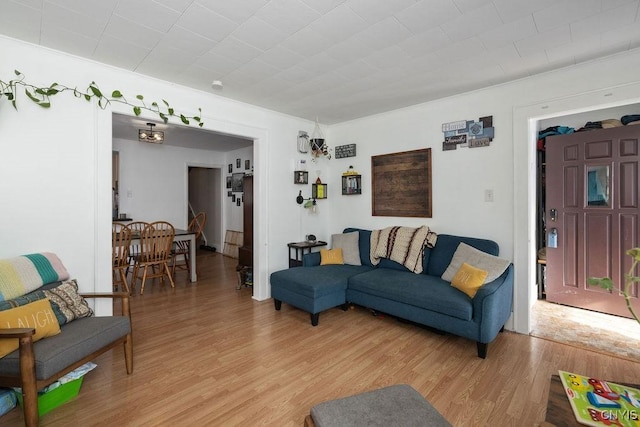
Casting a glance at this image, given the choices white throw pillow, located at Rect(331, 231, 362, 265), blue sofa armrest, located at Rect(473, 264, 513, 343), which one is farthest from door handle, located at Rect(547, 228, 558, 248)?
white throw pillow, located at Rect(331, 231, 362, 265)

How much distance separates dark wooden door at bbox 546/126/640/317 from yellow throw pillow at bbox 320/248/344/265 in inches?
100

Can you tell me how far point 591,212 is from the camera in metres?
3.36

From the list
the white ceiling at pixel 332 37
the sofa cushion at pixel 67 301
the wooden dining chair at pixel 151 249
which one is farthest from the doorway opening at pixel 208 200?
the sofa cushion at pixel 67 301

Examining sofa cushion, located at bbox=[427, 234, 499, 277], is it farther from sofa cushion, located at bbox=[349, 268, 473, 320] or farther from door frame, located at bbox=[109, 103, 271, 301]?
door frame, located at bbox=[109, 103, 271, 301]

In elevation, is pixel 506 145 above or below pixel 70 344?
above

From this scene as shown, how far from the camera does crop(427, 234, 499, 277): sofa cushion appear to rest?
3.09 metres

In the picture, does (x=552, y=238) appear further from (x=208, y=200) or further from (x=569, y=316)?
(x=208, y=200)

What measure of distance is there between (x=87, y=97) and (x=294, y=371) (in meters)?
2.76

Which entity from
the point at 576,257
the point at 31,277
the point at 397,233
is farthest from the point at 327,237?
the point at 31,277

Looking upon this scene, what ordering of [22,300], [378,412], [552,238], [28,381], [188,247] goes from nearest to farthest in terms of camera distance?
[378,412] < [28,381] < [22,300] < [552,238] < [188,247]

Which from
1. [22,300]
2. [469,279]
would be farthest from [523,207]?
[22,300]

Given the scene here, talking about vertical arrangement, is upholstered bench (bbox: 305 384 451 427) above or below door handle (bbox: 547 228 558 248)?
below

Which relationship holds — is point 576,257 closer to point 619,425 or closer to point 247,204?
point 619,425

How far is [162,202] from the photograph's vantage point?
20.2 feet
